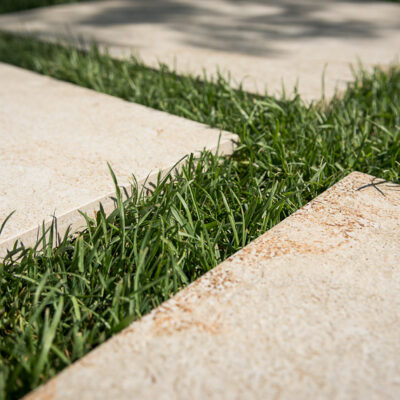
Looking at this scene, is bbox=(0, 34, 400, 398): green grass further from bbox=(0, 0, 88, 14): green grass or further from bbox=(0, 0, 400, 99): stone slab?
bbox=(0, 0, 88, 14): green grass

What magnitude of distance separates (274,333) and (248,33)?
2.98 meters

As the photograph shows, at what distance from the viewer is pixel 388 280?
1143mm

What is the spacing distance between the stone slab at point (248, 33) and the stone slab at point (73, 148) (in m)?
0.65

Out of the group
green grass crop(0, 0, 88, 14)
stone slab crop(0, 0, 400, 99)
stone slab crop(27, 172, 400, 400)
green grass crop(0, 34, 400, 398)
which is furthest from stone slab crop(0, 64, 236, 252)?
green grass crop(0, 0, 88, 14)

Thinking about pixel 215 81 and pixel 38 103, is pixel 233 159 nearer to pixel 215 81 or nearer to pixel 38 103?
Answer: pixel 215 81

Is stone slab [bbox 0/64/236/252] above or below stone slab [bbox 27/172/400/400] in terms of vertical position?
above

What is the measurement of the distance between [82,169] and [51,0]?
14.9ft

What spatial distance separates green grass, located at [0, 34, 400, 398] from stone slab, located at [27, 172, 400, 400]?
11 cm

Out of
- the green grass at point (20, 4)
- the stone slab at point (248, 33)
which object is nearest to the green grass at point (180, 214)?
the stone slab at point (248, 33)

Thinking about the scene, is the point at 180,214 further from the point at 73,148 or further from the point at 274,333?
the point at 73,148

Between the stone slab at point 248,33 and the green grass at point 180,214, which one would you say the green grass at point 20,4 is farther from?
the green grass at point 180,214

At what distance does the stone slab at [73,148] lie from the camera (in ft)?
4.76

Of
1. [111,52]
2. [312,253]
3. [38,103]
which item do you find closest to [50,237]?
[312,253]

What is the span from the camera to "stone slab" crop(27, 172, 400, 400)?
0.86 metres
